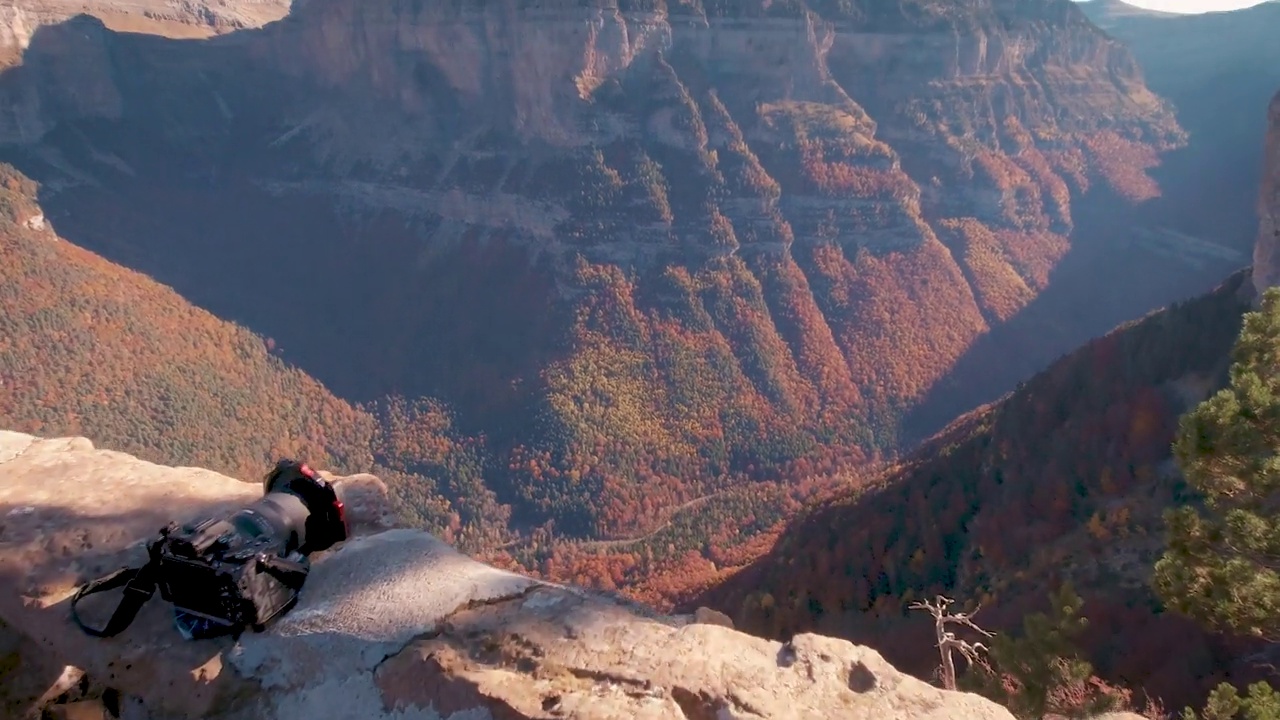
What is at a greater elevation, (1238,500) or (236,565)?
(236,565)

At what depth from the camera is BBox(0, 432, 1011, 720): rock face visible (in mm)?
8180

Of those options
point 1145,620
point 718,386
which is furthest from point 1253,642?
point 718,386

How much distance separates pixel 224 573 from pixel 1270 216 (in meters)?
35.4

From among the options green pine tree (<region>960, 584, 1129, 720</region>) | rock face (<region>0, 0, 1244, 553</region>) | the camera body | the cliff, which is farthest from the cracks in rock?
the cliff

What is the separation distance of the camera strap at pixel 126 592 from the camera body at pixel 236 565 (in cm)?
18

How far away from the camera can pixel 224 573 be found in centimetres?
821

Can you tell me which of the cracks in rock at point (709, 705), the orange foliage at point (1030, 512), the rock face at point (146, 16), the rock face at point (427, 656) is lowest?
the orange foliage at point (1030, 512)

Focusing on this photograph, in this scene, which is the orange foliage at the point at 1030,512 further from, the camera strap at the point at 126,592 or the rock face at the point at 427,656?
the camera strap at the point at 126,592

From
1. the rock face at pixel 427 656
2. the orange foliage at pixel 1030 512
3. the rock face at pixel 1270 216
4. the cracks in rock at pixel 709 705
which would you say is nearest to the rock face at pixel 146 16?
the orange foliage at pixel 1030 512

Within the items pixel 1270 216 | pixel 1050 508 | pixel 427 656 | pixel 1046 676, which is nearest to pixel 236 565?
pixel 427 656

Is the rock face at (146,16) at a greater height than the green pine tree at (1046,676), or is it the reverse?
the rock face at (146,16)

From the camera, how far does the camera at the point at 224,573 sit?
8234 mm

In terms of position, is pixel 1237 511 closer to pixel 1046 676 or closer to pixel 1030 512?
pixel 1046 676

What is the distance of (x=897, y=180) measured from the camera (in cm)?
10494
